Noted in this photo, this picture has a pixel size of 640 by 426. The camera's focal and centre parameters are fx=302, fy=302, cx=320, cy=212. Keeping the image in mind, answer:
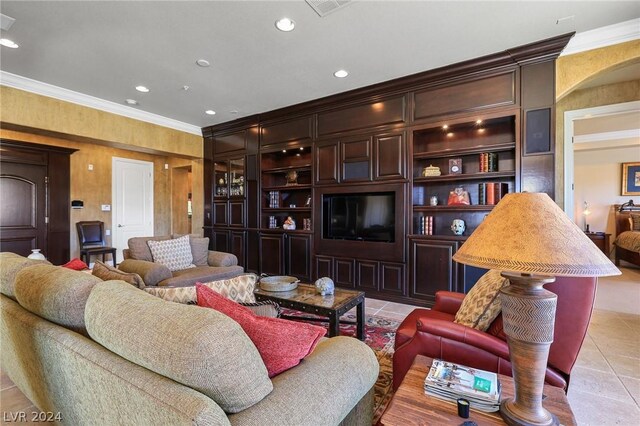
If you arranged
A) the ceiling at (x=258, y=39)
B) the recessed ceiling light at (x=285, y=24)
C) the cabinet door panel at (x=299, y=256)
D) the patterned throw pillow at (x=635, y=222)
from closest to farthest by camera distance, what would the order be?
the ceiling at (x=258, y=39) → the recessed ceiling light at (x=285, y=24) → the cabinet door panel at (x=299, y=256) → the patterned throw pillow at (x=635, y=222)

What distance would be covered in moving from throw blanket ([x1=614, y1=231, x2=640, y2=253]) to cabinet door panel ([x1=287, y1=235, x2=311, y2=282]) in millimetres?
5769

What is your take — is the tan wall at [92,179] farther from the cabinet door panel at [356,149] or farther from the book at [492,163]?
the book at [492,163]

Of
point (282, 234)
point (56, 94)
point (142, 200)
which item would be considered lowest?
point (282, 234)

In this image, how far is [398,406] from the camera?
108cm

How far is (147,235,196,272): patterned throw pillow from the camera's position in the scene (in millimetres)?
3684

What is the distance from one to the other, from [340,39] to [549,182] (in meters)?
2.51

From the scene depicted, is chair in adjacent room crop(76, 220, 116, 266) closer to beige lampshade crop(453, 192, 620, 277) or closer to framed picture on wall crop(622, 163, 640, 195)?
beige lampshade crop(453, 192, 620, 277)

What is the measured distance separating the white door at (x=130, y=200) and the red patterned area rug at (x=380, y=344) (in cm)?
496

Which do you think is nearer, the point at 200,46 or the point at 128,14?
the point at 128,14

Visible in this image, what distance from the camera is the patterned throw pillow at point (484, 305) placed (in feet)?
5.10

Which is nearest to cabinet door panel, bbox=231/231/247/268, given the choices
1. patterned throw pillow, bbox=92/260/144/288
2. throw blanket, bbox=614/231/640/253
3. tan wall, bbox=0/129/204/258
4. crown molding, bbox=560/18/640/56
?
tan wall, bbox=0/129/204/258

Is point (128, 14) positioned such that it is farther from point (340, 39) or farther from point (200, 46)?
point (340, 39)

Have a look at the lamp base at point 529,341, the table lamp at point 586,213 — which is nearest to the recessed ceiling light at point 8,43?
the lamp base at point 529,341

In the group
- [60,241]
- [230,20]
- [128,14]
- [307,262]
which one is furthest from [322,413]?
[60,241]
